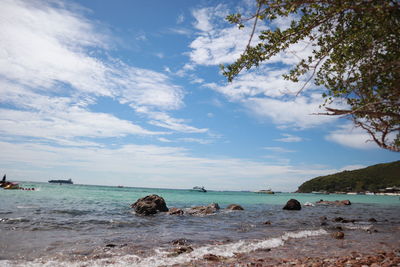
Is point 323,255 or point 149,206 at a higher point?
point 149,206

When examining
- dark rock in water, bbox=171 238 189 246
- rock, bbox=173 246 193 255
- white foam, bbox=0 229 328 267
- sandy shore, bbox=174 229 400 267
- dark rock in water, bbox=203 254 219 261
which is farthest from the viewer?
dark rock in water, bbox=171 238 189 246

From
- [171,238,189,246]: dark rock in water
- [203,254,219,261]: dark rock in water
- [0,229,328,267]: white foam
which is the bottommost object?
[171,238,189,246]: dark rock in water

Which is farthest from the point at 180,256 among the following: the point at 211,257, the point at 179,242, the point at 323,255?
the point at 323,255

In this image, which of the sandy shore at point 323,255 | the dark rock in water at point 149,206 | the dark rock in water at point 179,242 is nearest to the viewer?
the sandy shore at point 323,255

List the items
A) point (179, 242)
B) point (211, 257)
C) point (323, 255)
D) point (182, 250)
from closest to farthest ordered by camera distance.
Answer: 1. point (211, 257)
2. point (323, 255)
3. point (182, 250)
4. point (179, 242)

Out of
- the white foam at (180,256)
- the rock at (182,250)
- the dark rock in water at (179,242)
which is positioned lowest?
the dark rock in water at (179,242)

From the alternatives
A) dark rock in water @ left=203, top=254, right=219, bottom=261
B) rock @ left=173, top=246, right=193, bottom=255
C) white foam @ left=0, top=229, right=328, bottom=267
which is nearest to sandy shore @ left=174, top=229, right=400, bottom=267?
dark rock in water @ left=203, top=254, right=219, bottom=261

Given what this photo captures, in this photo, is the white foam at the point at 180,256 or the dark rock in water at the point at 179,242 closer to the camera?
the white foam at the point at 180,256

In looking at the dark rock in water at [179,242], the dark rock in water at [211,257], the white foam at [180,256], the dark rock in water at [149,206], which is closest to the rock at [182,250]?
the white foam at [180,256]

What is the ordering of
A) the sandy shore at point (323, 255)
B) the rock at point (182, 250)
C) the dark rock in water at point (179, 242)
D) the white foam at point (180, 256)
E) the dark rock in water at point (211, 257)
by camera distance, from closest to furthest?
the sandy shore at point (323, 255) → the white foam at point (180, 256) → the dark rock in water at point (211, 257) → the rock at point (182, 250) → the dark rock in water at point (179, 242)

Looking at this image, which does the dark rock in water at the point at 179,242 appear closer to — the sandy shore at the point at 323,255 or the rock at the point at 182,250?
the rock at the point at 182,250

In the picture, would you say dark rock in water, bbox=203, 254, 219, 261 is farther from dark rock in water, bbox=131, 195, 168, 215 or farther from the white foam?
dark rock in water, bbox=131, 195, 168, 215

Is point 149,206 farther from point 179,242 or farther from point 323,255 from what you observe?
point 323,255

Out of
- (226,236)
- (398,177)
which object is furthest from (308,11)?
(398,177)
